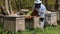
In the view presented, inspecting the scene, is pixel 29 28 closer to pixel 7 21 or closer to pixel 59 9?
pixel 7 21

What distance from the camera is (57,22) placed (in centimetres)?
1666

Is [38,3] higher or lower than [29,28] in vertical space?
higher

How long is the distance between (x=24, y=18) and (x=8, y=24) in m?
0.96

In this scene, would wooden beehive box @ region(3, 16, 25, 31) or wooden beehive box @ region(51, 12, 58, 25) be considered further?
wooden beehive box @ region(51, 12, 58, 25)

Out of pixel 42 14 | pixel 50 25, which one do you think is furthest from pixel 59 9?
pixel 42 14

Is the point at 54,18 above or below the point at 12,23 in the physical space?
below

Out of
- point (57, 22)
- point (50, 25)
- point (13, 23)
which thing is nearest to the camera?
point (13, 23)

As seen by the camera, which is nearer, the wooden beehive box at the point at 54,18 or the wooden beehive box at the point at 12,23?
the wooden beehive box at the point at 12,23

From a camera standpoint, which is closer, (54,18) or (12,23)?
(12,23)

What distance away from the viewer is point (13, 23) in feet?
40.2

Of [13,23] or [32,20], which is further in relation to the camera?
[32,20]

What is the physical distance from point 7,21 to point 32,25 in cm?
166

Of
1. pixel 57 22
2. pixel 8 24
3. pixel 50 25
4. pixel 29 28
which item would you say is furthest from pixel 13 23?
pixel 57 22

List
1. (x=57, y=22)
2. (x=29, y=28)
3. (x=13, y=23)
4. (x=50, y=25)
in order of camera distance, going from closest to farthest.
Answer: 1. (x=13, y=23)
2. (x=29, y=28)
3. (x=50, y=25)
4. (x=57, y=22)
